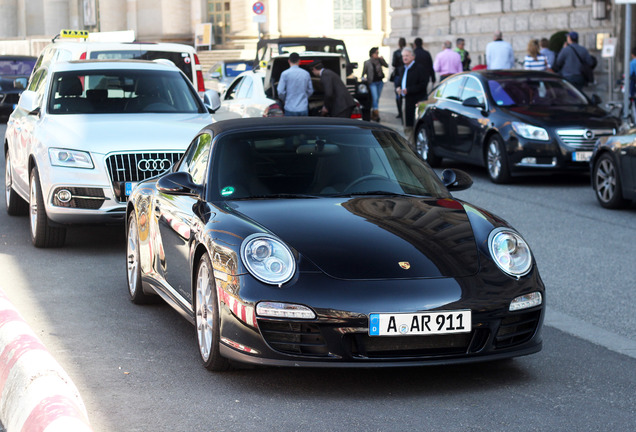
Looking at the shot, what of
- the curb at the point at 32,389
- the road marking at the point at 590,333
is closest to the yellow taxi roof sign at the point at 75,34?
the road marking at the point at 590,333

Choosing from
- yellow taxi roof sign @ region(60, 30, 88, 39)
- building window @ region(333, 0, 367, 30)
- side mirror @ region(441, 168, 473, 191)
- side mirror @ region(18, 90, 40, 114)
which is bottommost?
side mirror @ region(441, 168, 473, 191)

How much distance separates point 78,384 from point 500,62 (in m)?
19.8

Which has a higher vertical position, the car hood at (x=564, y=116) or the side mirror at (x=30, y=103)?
the side mirror at (x=30, y=103)

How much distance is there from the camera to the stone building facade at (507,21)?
27.1 meters

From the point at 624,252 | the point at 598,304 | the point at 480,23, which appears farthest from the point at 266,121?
the point at 480,23

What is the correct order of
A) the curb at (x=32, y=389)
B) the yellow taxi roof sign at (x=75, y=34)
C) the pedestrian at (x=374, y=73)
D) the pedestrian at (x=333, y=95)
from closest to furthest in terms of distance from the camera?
the curb at (x=32, y=389), the pedestrian at (x=333, y=95), the yellow taxi roof sign at (x=75, y=34), the pedestrian at (x=374, y=73)

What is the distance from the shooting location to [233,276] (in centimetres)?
570

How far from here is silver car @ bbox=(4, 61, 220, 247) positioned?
10.1m

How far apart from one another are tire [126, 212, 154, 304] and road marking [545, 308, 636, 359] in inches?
104

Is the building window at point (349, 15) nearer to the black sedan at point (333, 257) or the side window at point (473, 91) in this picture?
the side window at point (473, 91)

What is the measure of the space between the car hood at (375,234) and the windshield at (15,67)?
86.6ft

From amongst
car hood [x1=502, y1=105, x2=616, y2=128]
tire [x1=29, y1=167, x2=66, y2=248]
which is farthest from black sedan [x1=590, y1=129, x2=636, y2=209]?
tire [x1=29, y1=167, x2=66, y2=248]

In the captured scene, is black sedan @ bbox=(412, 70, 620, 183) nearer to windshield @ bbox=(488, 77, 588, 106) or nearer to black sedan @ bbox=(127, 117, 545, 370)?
windshield @ bbox=(488, 77, 588, 106)

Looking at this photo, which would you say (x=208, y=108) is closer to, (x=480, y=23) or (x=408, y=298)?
(x=408, y=298)
